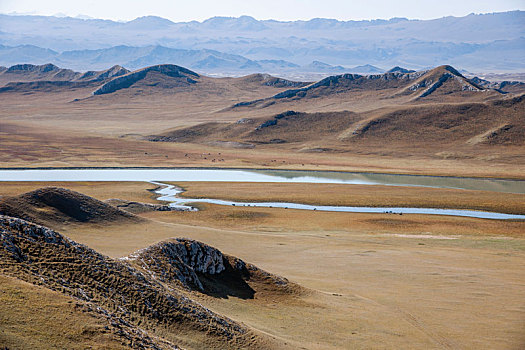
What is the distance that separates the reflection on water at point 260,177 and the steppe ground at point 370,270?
2807 cm

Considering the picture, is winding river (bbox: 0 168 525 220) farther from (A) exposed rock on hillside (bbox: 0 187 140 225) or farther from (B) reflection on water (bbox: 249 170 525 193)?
(A) exposed rock on hillside (bbox: 0 187 140 225)

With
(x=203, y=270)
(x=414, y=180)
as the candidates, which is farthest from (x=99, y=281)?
(x=414, y=180)

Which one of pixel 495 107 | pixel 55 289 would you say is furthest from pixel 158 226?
pixel 495 107

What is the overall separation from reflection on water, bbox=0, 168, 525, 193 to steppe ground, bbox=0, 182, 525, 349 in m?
28.1

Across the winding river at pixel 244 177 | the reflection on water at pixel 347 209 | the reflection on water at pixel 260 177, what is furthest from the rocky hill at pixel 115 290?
the reflection on water at pixel 260 177

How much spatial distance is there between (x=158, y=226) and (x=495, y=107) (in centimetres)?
12085

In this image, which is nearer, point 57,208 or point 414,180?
point 57,208

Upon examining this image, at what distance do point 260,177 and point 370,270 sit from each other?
5955 cm

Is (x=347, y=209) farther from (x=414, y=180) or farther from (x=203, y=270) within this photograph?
(x=203, y=270)

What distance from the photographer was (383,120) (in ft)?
476

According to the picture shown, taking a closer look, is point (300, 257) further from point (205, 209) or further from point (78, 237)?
point (205, 209)

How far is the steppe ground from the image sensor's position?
2152cm

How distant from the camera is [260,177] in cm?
A: 9219

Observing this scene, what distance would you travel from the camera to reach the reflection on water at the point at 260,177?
84312mm
